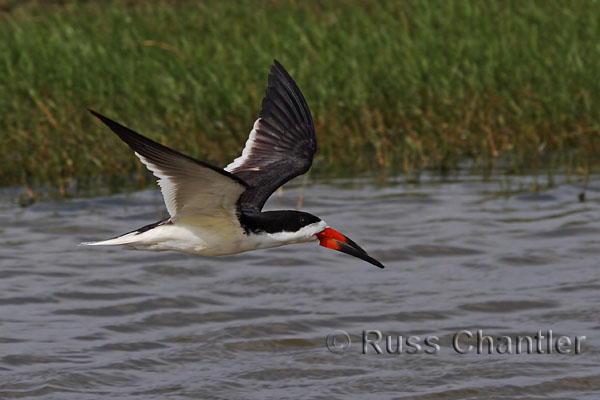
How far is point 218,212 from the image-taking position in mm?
5277

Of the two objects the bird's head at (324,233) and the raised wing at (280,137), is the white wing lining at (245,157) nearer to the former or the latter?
the raised wing at (280,137)

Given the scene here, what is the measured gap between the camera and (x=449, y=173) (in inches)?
372

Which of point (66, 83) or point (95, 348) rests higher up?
point (66, 83)

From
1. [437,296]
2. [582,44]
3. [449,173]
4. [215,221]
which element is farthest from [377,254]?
[582,44]

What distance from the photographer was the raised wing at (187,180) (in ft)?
15.1

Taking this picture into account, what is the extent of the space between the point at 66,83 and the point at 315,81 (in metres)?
2.33

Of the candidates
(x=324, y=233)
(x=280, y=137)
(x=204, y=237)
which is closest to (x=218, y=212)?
(x=204, y=237)

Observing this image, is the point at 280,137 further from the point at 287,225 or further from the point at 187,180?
the point at 187,180

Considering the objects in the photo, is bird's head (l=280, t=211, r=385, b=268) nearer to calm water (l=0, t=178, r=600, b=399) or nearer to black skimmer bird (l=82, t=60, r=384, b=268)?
black skimmer bird (l=82, t=60, r=384, b=268)

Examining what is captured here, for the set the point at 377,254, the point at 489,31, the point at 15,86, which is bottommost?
the point at 377,254

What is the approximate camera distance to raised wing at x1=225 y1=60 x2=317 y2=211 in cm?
648

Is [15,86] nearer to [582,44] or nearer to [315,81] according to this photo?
[315,81]

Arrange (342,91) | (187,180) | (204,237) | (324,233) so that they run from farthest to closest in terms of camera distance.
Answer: (342,91)
(324,233)
(204,237)
(187,180)

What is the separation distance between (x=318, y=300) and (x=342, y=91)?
3.55 m
